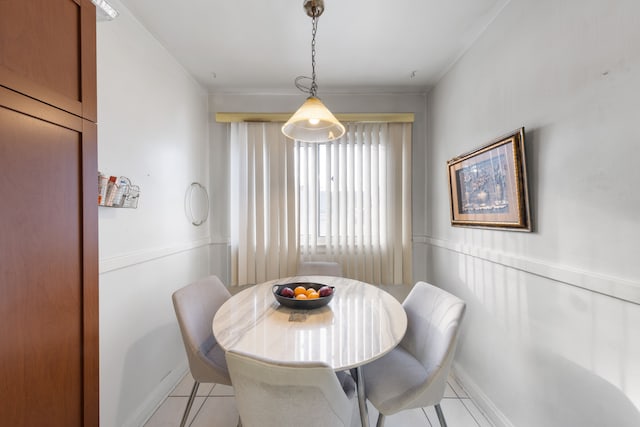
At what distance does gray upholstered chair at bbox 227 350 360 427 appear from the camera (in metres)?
0.78

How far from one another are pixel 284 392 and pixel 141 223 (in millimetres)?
1500

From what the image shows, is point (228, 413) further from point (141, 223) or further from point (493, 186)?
point (493, 186)

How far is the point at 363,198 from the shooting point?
270cm

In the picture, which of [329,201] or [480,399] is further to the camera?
[329,201]

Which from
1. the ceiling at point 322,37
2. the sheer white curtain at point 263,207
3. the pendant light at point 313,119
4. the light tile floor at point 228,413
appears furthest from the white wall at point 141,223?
the pendant light at point 313,119

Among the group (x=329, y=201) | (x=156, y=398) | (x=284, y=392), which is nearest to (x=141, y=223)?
(x=156, y=398)

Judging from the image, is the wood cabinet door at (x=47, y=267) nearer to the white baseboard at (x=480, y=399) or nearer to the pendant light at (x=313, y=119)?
the pendant light at (x=313, y=119)

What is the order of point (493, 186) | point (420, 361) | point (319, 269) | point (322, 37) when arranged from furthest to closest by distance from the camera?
1. point (319, 269)
2. point (322, 37)
3. point (493, 186)
4. point (420, 361)

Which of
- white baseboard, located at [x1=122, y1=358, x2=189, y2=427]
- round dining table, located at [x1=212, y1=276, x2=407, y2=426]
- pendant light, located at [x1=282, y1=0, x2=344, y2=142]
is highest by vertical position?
pendant light, located at [x1=282, y1=0, x2=344, y2=142]

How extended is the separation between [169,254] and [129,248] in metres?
0.43

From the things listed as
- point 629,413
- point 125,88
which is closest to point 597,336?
point 629,413

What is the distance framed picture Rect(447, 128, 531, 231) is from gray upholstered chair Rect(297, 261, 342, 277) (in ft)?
3.56

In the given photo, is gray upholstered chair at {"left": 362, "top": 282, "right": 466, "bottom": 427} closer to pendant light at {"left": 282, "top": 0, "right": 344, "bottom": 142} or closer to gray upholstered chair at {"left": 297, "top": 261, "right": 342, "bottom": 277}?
gray upholstered chair at {"left": 297, "top": 261, "right": 342, "bottom": 277}

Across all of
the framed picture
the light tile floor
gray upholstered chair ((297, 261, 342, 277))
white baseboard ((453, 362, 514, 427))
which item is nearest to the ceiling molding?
the framed picture
